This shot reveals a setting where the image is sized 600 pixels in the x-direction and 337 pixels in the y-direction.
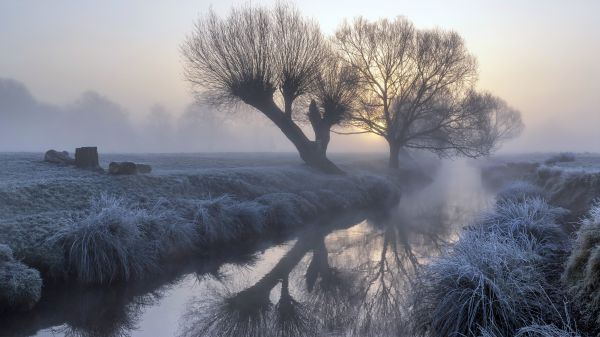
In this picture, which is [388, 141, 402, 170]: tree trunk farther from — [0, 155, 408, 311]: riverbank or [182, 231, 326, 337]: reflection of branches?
[182, 231, 326, 337]: reflection of branches

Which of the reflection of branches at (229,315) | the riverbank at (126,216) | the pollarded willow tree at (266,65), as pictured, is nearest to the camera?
the reflection of branches at (229,315)

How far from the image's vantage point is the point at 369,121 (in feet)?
112

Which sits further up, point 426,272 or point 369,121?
point 369,121

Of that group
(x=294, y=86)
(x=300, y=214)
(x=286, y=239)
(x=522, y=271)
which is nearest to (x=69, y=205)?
(x=286, y=239)

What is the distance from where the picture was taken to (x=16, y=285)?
827 centimetres

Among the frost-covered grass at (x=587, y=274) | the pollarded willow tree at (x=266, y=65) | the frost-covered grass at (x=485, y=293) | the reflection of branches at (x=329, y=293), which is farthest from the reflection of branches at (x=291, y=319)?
the pollarded willow tree at (x=266, y=65)

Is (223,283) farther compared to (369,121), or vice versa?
(369,121)

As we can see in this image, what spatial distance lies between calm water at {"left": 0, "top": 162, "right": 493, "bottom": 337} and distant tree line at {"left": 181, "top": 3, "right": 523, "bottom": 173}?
425 inches

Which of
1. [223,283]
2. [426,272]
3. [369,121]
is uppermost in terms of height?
[369,121]

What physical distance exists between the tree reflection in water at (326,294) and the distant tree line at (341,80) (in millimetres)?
10671

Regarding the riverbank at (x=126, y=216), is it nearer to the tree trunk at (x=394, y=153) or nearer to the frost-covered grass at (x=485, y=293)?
the frost-covered grass at (x=485, y=293)

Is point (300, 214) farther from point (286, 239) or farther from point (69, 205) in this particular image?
point (69, 205)

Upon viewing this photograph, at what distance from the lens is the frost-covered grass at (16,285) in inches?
323

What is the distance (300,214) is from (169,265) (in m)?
6.76
